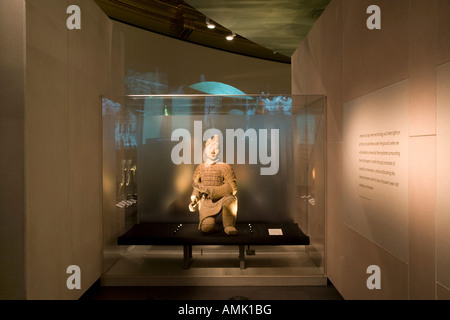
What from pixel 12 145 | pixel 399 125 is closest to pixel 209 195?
pixel 12 145

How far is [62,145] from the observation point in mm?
2490

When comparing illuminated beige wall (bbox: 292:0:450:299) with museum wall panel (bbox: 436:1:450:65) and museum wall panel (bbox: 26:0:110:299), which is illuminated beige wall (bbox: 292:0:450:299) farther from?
museum wall panel (bbox: 26:0:110:299)

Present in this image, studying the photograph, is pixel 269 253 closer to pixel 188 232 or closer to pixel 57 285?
pixel 188 232

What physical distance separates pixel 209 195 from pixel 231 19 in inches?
89.1

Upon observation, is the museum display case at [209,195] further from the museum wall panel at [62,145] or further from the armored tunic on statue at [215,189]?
the museum wall panel at [62,145]

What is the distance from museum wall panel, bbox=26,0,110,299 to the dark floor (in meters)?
0.21

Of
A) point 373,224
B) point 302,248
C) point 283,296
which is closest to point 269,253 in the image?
point 302,248

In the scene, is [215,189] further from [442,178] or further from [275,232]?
[442,178]

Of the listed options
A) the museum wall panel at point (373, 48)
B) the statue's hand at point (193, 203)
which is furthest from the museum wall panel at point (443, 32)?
the statue's hand at point (193, 203)

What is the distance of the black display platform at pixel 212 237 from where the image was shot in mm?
3381

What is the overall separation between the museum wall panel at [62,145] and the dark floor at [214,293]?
21cm

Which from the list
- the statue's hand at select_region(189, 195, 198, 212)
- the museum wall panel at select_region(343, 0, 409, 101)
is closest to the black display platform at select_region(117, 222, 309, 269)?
the statue's hand at select_region(189, 195, 198, 212)

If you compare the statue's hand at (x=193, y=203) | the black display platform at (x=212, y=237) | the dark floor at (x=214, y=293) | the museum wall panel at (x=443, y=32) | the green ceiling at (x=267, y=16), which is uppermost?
the green ceiling at (x=267, y=16)

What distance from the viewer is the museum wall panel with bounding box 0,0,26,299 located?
2.00m
